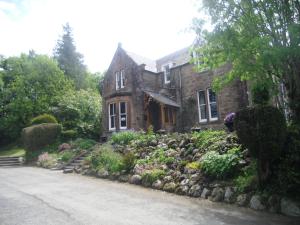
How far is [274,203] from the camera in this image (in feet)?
22.3

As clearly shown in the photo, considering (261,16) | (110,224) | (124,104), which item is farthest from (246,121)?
(124,104)

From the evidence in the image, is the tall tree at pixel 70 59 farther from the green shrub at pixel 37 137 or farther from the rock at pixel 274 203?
the rock at pixel 274 203

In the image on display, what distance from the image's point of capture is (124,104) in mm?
24250

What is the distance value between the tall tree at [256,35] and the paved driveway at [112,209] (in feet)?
13.7

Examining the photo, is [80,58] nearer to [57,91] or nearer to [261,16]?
[57,91]

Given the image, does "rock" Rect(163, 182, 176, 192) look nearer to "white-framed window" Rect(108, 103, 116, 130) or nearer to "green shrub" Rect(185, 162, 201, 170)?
"green shrub" Rect(185, 162, 201, 170)

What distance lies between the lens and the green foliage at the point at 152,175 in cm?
1035

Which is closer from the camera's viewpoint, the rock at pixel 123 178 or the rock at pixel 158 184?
the rock at pixel 158 184

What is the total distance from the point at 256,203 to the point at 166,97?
57.7 ft

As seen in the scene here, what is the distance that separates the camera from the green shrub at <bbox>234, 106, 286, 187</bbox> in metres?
6.79

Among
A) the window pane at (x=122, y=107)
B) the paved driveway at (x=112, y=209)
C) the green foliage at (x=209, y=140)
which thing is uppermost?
the window pane at (x=122, y=107)

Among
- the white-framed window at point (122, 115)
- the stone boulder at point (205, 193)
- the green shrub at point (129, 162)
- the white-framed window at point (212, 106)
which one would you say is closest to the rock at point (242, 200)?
the stone boulder at point (205, 193)

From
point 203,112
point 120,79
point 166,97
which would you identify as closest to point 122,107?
point 120,79

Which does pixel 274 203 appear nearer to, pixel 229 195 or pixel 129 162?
pixel 229 195
